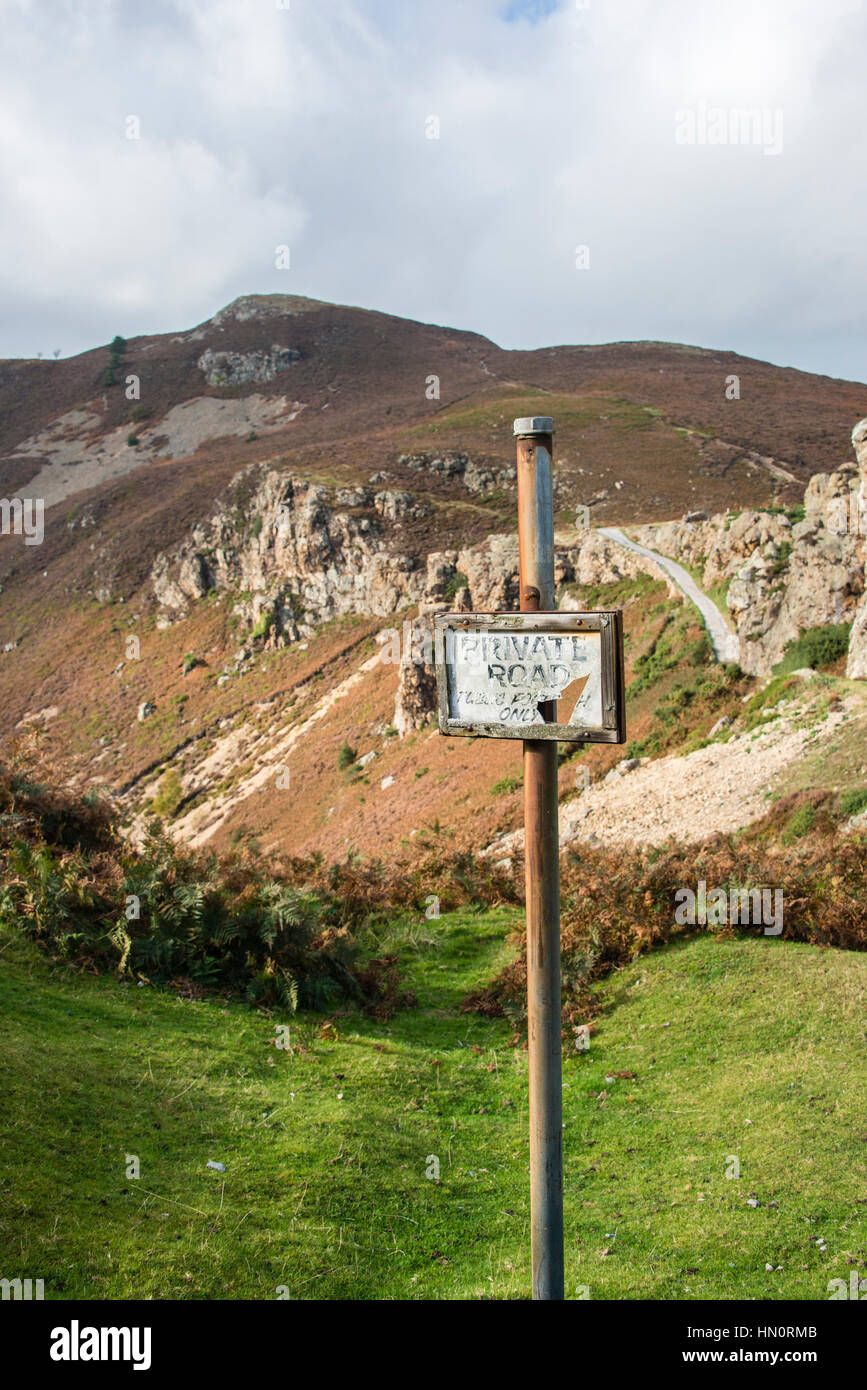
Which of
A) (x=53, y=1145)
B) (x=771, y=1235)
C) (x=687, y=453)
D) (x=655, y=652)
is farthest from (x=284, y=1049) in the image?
(x=687, y=453)

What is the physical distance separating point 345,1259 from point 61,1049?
3000 millimetres

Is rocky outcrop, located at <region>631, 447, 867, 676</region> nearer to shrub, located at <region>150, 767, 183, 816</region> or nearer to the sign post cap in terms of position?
the sign post cap

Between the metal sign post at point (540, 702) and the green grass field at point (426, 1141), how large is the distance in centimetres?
166

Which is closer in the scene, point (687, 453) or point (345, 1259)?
point (345, 1259)

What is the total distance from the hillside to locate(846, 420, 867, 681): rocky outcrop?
0.91 metres

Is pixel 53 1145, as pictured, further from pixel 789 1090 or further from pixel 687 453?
pixel 687 453

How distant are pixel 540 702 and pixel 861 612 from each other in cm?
1918

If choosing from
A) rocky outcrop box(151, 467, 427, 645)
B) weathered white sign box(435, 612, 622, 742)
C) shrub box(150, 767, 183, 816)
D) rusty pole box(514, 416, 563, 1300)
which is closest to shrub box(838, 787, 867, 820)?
rusty pole box(514, 416, 563, 1300)

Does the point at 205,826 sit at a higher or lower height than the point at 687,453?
lower

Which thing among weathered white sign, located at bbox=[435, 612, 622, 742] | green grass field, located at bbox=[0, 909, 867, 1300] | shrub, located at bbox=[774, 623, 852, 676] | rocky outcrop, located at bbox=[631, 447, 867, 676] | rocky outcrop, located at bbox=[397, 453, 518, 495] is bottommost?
green grass field, located at bbox=[0, 909, 867, 1300]

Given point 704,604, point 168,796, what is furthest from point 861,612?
point 168,796

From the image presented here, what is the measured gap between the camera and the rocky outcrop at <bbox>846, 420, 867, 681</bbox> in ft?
64.7

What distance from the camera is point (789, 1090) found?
6.89m

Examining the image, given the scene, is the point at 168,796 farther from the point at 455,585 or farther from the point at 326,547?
the point at 326,547
